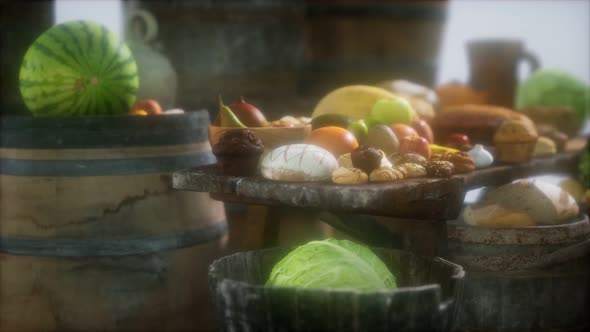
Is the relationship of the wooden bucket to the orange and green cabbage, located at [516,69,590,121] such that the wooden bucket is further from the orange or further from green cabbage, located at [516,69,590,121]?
green cabbage, located at [516,69,590,121]

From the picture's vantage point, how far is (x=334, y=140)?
250 centimetres

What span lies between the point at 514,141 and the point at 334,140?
876mm

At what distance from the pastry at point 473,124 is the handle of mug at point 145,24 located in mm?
1644

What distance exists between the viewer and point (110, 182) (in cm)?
272

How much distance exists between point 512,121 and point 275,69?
5.58 ft

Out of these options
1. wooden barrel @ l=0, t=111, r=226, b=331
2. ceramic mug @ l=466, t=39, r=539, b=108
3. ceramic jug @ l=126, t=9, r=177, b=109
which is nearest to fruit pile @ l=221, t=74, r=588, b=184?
wooden barrel @ l=0, t=111, r=226, b=331

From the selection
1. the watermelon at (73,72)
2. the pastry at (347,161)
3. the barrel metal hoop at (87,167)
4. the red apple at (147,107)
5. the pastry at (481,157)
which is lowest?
the barrel metal hoop at (87,167)

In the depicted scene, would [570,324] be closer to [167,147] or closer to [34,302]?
[167,147]

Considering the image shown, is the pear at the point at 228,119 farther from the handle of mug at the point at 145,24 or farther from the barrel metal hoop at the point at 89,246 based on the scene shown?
the handle of mug at the point at 145,24

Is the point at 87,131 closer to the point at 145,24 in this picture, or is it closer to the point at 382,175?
the point at 382,175

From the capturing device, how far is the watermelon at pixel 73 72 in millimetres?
2896

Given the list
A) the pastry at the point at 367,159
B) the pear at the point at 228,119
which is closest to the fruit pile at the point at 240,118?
the pear at the point at 228,119

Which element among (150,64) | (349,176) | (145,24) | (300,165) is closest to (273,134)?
(300,165)

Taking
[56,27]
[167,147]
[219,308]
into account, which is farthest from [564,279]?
[56,27]
